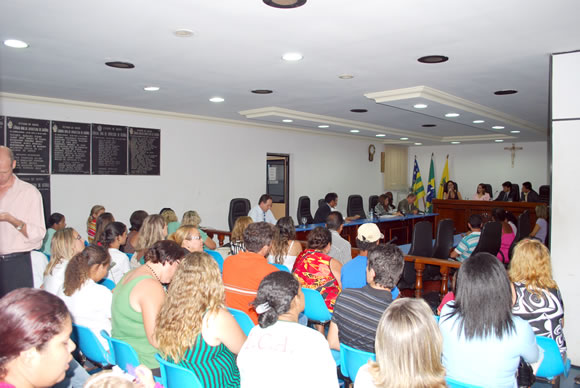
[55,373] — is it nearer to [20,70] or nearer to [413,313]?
[413,313]

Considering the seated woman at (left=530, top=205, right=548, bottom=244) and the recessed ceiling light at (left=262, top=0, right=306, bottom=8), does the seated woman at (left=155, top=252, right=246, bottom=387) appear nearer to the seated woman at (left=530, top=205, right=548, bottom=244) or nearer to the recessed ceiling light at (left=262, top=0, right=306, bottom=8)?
the recessed ceiling light at (left=262, top=0, right=306, bottom=8)

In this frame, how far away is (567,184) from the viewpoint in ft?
11.3

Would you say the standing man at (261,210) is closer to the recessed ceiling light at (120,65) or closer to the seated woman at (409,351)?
the recessed ceiling light at (120,65)

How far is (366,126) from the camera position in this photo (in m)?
8.72

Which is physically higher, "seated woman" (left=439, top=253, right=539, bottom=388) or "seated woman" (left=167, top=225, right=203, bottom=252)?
"seated woman" (left=167, top=225, right=203, bottom=252)

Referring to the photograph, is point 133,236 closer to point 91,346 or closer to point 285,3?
point 91,346

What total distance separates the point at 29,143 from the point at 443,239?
544cm

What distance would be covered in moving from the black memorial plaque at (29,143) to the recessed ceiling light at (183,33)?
144 inches

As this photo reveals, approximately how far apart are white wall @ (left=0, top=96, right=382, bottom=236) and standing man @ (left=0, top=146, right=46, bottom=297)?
405 centimetres

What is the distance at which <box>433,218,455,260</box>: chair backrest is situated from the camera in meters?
5.31

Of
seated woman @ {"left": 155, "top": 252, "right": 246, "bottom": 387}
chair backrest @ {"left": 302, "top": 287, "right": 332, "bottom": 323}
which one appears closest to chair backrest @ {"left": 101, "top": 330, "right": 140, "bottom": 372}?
seated woman @ {"left": 155, "top": 252, "right": 246, "bottom": 387}

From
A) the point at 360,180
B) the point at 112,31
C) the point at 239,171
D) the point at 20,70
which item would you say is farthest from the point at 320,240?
the point at 360,180

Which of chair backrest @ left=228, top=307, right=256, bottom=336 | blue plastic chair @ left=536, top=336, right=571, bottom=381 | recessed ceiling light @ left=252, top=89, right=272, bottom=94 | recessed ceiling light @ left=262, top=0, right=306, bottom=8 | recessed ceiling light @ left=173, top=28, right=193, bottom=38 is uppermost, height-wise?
recessed ceiling light @ left=252, top=89, right=272, bottom=94

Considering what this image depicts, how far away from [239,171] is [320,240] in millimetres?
5316
